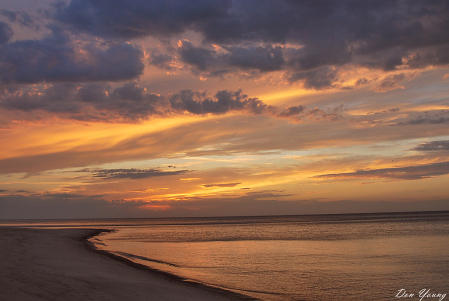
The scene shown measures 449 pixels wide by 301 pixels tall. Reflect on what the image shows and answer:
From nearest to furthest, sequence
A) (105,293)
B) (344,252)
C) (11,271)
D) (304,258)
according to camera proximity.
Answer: (105,293) → (11,271) → (304,258) → (344,252)

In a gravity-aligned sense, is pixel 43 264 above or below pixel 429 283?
above

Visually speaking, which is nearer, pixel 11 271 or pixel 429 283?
pixel 11 271

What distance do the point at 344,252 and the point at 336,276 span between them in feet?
46.0

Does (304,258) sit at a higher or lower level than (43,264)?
lower

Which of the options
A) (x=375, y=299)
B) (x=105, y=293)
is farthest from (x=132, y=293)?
(x=375, y=299)

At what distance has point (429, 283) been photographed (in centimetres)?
2047

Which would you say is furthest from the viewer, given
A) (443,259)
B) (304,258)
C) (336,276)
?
(304,258)

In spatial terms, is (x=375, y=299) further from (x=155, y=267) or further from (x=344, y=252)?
(x=344, y=252)

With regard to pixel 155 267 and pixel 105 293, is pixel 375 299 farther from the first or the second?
pixel 155 267

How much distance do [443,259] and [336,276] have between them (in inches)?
531

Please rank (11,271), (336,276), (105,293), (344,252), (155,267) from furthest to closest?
(344,252) < (155,267) < (336,276) < (11,271) < (105,293)

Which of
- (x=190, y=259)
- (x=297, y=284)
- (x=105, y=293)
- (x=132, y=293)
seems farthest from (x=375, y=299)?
(x=190, y=259)

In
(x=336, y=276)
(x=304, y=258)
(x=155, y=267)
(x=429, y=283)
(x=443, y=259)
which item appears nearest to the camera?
(x=429, y=283)

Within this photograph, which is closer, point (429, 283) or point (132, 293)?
point (132, 293)
